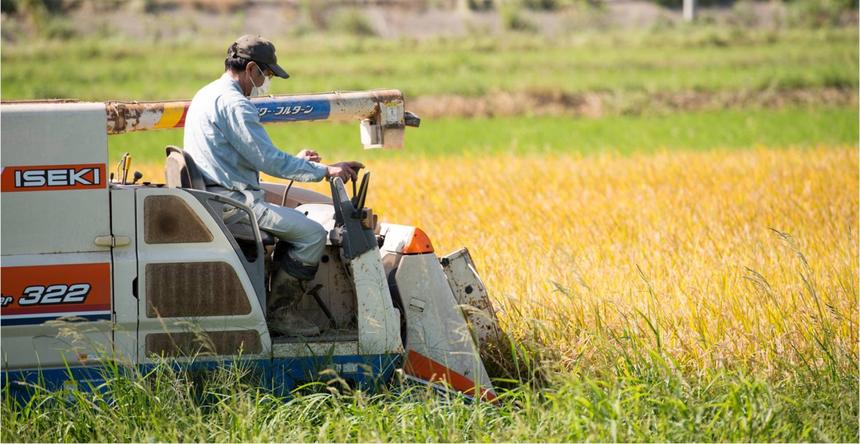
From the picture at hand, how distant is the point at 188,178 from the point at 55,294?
2.91 ft

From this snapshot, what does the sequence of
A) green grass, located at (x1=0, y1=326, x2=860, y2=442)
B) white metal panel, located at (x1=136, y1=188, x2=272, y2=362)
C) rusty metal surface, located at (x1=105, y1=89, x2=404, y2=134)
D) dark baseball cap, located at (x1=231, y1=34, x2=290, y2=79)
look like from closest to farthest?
green grass, located at (x1=0, y1=326, x2=860, y2=442)
white metal panel, located at (x1=136, y1=188, x2=272, y2=362)
dark baseball cap, located at (x1=231, y1=34, x2=290, y2=79)
rusty metal surface, located at (x1=105, y1=89, x2=404, y2=134)

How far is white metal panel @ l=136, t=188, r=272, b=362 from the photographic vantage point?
562cm

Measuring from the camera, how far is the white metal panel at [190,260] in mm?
5621

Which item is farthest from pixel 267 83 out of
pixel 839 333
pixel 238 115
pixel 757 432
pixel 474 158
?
pixel 474 158

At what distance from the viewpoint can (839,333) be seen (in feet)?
23.6

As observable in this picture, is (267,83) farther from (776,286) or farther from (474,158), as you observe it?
(474,158)

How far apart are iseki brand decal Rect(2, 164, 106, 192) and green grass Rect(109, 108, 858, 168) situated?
13.5 metres

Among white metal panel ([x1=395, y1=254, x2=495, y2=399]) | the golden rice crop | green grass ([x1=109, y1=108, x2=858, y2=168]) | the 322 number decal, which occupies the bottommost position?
green grass ([x1=109, y1=108, x2=858, y2=168])

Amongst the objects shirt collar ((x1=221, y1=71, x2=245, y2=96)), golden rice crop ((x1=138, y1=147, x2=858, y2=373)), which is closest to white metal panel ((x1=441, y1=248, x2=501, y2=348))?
golden rice crop ((x1=138, y1=147, x2=858, y2=373))

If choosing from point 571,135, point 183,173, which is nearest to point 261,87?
point 183,173

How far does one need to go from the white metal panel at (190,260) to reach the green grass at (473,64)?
22813 mm

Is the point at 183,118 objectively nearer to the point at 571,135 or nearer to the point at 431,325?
the point at 431,325

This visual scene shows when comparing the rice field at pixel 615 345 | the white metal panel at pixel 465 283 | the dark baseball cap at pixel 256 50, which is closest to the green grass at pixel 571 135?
the rice field at pixel 615 345

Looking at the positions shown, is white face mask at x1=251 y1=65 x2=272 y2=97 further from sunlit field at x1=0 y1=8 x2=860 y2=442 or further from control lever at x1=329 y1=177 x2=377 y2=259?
sunlit field at x1=0 y1=8 x2=860 y2=442
